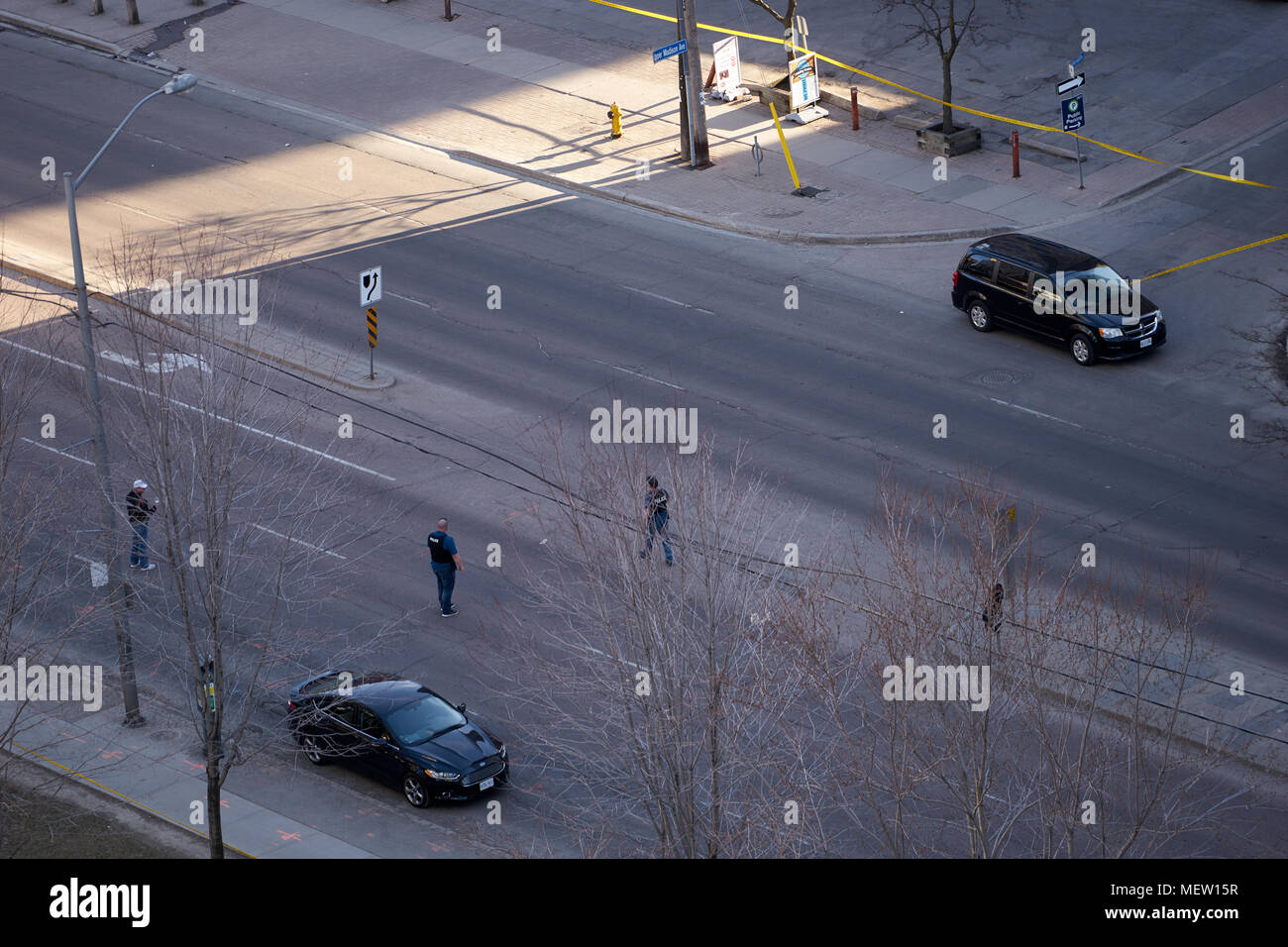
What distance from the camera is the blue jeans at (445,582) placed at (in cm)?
2425

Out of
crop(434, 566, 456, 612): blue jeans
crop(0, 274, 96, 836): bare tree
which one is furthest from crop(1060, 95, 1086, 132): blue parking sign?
crop(0, 274, 96, 836): bare tree

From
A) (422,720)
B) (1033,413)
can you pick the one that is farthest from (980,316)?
(422,720)

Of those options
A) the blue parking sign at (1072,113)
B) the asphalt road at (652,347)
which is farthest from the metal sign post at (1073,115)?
the asphalt road at (652,347)

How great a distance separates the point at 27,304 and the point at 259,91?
1372 cm

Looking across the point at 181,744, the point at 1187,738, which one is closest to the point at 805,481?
the point at 1187,738

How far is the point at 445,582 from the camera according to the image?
24328 millimetres

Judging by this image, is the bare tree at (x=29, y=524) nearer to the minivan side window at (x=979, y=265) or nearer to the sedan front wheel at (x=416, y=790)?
the sedan front wheel at (x=416, y=790)

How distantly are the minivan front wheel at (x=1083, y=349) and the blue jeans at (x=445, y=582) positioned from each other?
45.7 ft

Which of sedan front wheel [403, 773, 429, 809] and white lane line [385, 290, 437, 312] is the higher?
white lane line [385, 290, 437, 312]

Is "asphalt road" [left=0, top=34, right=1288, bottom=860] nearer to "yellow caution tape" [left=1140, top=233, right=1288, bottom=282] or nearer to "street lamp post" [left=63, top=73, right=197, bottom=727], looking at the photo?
"yellow caution tape" [left=1140, top=233, right=1288, bottom=282]

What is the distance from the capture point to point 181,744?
22484 millimetres

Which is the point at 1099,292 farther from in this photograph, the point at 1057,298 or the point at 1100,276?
the point at 1057,298

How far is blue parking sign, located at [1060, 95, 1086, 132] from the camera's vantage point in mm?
38875
